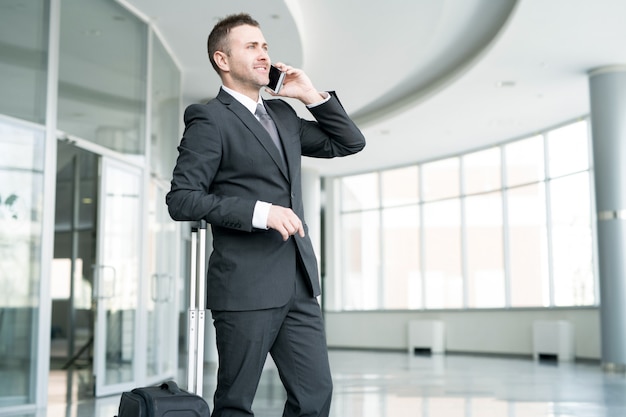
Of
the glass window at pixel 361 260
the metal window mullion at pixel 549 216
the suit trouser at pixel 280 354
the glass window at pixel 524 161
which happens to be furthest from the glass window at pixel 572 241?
the suit trouser at pixel 280 354

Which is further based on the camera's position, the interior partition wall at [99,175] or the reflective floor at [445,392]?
the interior partition wall at [99,175]

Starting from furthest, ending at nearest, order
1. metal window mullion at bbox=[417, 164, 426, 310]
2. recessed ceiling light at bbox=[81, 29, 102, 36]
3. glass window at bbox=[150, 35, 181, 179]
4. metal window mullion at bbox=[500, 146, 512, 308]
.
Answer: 1. metal window mullion at bbox=[417, 164, 426, 310]
2. metal window mullion at bbox=[500, 146, 512, 308]
3. glass window at bbox=[150, 35, 181, 179]
4. recessed ceiling light at bbox=[81, 29, 102, 36]

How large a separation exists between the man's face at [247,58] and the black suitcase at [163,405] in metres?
0.91

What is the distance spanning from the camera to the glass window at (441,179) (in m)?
16.2

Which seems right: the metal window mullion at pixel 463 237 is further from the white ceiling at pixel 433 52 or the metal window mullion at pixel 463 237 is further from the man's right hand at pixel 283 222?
the man's right hand at pixel 283 222

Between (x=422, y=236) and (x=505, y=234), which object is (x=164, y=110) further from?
(x=422, y=236)

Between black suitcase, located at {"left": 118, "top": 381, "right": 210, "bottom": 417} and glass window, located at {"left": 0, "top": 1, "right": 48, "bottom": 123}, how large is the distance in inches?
172

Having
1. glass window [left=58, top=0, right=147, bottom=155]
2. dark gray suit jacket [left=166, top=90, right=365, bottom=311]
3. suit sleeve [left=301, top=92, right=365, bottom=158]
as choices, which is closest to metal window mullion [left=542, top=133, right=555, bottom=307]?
glass window [left=58, top=0, right=147, bottom=155]

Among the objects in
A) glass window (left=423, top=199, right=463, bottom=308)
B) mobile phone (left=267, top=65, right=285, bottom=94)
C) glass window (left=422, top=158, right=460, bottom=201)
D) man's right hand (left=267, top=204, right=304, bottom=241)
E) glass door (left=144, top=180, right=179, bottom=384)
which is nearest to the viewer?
man's right hand (left=267, top=204, right=304, bottom=241)

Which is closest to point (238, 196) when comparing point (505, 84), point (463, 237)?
point (505, 84)

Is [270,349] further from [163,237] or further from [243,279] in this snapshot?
[163,237]

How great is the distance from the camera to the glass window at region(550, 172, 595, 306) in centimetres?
1295

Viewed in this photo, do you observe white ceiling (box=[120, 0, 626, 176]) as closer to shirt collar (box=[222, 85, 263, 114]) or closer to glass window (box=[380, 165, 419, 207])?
glass window (box=[380, 165, 419, 207])

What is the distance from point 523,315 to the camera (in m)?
14.2
